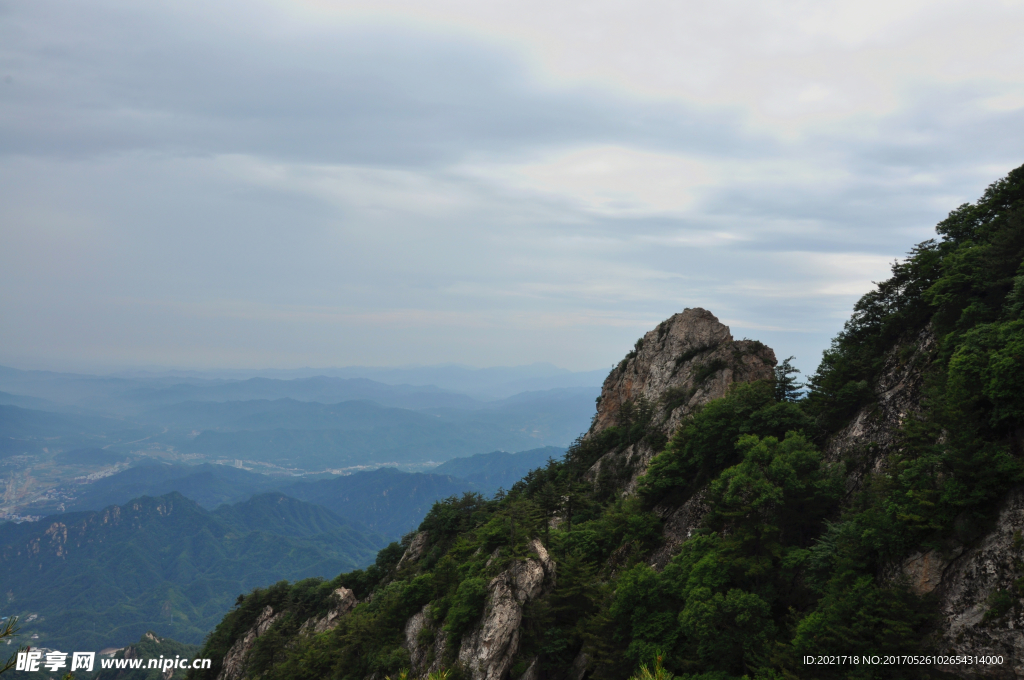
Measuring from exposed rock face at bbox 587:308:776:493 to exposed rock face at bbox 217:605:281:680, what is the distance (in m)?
46.1

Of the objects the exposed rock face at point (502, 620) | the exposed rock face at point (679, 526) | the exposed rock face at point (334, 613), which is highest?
the exposed rock face at point (679, 526)

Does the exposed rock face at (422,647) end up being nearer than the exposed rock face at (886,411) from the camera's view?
No

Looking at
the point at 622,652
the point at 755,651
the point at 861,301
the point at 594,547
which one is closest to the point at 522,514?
the point at 594,547

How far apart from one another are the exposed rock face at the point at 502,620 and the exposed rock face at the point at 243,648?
4004cm

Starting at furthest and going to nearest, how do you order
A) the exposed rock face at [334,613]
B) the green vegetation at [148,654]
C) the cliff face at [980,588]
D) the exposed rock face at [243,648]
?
the green vegetation at [148,654] < the exposed rock face at [243,648] < the exposed rock face at [334,613] < the cliff face at [980,588]

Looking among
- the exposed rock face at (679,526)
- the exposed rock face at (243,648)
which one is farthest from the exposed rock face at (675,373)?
the exposed rock face at (243,648)

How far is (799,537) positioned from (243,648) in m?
67.7

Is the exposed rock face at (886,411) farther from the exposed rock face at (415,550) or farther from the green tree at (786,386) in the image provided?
the exposed rock face at (415,550)

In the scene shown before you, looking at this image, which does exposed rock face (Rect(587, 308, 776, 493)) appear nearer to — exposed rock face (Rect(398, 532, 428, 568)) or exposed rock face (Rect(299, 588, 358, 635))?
exposed rock face (Rect(398, 532, 428, 568))

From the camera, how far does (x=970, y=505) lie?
21.9 m

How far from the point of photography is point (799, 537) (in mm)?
30625

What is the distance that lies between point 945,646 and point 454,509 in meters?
57.3

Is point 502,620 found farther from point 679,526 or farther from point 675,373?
point 675,373

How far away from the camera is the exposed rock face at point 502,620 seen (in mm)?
34844
